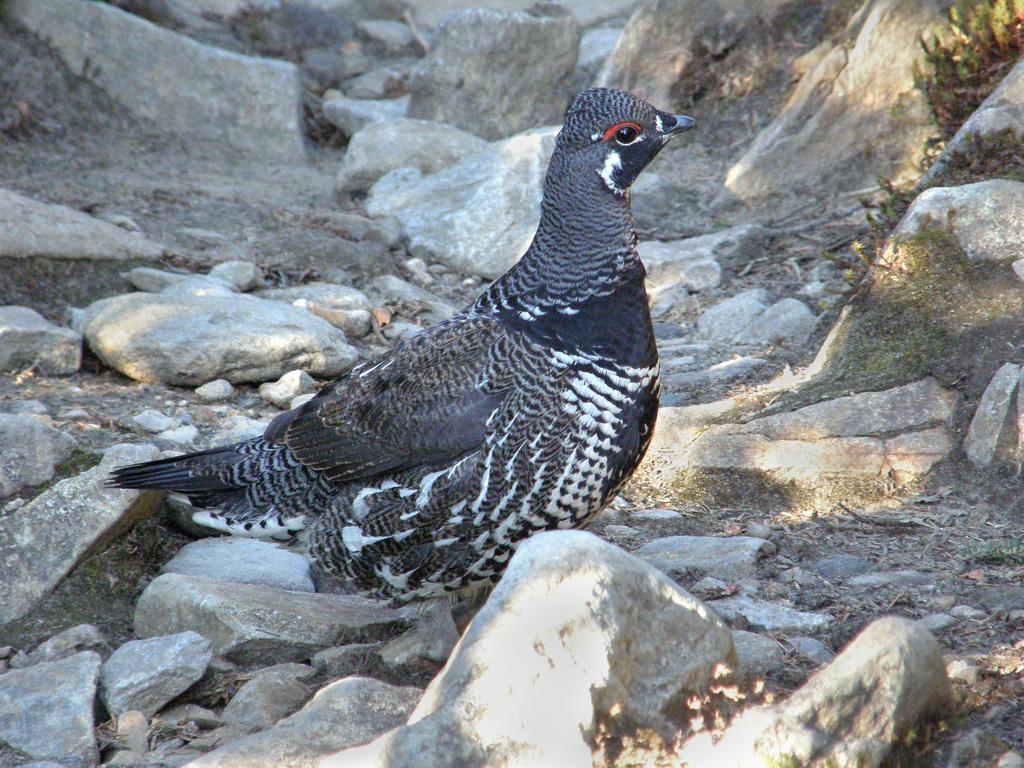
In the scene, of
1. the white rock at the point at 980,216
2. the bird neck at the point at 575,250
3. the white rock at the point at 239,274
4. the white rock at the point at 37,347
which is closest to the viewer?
the bird neck at the point at 575,250

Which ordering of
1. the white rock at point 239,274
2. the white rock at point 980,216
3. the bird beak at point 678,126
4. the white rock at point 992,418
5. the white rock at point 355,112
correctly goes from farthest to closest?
the white rock at point 355,112 < the white rock at point 239,274 < the white rock at point 980,216 < the white rock at point 992,418 < the bird beak at point 678,126

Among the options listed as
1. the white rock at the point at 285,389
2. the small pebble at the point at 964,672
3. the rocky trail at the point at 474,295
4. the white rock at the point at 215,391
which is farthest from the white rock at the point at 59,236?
the small pebble at the point at 964,672

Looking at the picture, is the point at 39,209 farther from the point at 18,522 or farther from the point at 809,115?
the point at 809,115

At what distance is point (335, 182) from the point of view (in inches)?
447

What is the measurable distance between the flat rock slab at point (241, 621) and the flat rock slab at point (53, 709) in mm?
388

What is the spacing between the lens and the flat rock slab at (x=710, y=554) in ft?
17.0

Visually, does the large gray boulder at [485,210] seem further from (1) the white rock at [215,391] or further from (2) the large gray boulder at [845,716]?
(2) the large gray boulder at [845,716]

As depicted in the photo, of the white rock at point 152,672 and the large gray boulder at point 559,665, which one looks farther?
the white rock at point 152,672

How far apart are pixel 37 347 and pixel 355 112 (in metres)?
6.74

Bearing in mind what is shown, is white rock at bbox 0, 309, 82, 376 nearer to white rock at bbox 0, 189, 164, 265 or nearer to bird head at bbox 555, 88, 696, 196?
white rock at bbox 0, 189, 164, 265

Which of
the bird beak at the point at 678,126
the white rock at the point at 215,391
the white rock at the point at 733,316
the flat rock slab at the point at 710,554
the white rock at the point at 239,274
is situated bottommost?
the white rock at the point at 239,274

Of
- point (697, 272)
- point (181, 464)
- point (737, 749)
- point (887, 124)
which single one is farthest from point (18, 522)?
point (887, 124)

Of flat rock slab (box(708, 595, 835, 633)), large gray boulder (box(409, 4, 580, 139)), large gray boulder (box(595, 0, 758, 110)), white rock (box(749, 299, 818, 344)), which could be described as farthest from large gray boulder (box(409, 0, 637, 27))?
flat rock slab (box(708, 595, 835, 633))

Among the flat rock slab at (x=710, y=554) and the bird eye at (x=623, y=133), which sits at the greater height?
the bird eye at (x=623, y=133)
